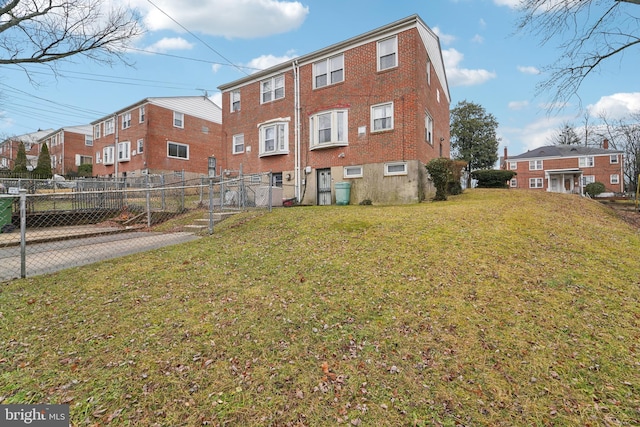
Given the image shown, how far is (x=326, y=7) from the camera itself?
12.4m

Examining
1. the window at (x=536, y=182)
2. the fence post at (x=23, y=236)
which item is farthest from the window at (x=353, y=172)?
the window at (x=536, y=182)

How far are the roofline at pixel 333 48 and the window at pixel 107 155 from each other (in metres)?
16.6

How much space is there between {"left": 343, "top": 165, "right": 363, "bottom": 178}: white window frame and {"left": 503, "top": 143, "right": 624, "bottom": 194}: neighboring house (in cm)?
3012

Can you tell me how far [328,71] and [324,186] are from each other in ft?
20.0

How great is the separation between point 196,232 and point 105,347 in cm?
579

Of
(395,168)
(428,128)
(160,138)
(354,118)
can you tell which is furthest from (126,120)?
(428,128)

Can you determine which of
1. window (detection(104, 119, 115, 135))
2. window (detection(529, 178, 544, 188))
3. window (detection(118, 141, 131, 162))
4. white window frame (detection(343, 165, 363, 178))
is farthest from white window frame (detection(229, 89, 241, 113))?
window (detection(529, 178, 544, 188))

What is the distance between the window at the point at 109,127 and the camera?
29.8 m

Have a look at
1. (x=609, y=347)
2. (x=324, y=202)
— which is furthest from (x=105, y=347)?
(x=324, y=202)

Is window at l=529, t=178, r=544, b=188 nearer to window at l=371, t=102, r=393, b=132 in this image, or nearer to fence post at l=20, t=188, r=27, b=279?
window at l=371, t=102, r=393, b=132

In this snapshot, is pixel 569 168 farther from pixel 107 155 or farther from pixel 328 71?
pixel 107 155

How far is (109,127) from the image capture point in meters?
30.2

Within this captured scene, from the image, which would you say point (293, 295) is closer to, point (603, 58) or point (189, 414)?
point (189, 414)

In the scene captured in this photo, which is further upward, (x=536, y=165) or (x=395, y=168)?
(x=536, y=165)
